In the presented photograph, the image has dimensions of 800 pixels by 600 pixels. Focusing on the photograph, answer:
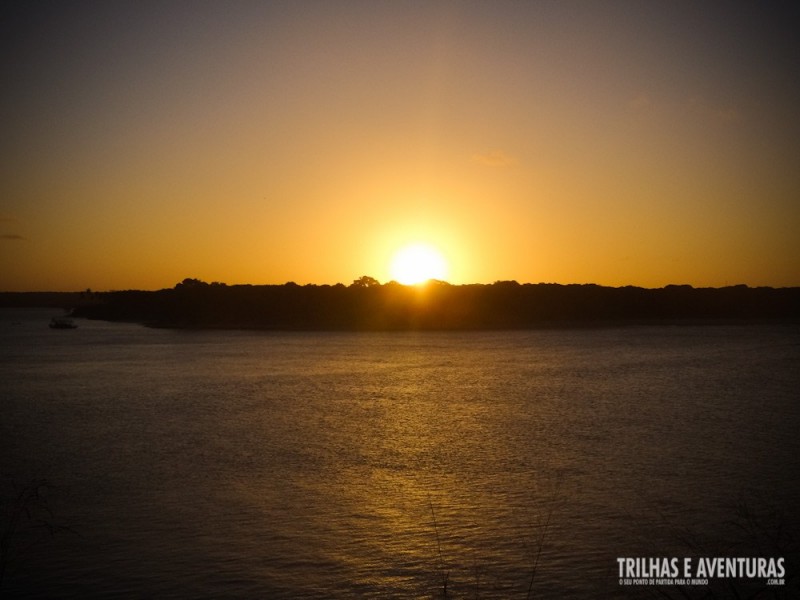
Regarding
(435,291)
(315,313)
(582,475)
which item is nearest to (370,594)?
(582,475)

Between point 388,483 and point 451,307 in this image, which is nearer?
point 388,483

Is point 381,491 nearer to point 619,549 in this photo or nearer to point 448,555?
point 448,555

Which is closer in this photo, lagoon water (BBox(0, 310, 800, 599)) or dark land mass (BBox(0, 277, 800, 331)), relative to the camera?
lagoon water (BBox(0, 310, 800, 599))

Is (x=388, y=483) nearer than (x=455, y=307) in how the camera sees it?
Yes

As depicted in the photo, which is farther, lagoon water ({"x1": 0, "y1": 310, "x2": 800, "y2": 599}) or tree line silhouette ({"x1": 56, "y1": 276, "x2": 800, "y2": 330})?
tree line silhouette ({"x1": 56, "y1": 276, "x2": 800, "y2": 330})

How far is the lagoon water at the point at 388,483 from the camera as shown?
42.9 ft

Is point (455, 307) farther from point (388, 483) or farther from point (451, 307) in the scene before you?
point (388, 483)

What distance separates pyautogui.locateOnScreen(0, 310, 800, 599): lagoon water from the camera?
42.9ft

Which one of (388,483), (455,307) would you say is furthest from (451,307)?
(388,483)

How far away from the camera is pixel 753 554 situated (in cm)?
1329

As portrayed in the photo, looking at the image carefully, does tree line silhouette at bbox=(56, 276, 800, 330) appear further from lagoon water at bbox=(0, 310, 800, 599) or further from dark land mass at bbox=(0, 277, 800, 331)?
lagoon water at bbox=(0, 310, 800, 599)

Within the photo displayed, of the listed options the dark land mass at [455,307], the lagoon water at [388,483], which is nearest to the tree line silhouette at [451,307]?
the dark land mass at [455,307]

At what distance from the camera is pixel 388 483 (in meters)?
19.2

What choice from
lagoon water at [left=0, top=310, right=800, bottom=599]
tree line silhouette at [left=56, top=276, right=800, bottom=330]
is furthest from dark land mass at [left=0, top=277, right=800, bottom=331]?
lagoon water at [left=0, top=310, right=800, bottom=599]
